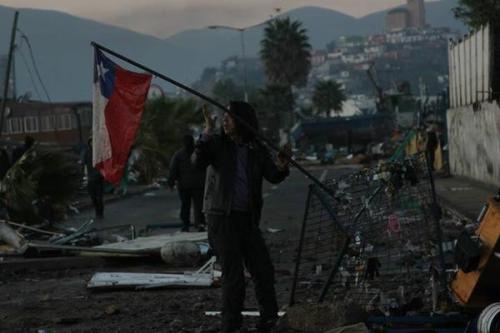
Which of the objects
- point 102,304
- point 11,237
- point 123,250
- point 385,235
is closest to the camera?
point 385,235

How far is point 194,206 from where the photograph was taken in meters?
17.1

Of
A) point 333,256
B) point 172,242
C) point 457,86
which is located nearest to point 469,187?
point 457,86

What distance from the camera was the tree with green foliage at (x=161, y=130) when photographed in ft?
120

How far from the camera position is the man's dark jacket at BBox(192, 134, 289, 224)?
7699 mm

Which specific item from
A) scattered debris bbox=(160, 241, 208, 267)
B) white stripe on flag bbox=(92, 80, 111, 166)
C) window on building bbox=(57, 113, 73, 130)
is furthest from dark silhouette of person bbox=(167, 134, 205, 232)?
window on building bbox=(57, 113, 73, 130)

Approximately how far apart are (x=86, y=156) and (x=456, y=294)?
17.2 m

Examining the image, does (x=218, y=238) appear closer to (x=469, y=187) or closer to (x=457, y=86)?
(x=469, y=187)

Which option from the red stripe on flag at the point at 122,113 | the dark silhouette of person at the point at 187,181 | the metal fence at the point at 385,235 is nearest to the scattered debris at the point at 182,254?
the dark silhouette of person at the point at 187,181

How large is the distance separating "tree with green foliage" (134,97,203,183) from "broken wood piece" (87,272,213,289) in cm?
2420

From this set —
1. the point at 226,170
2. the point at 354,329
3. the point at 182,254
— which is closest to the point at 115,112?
the point at 226,170

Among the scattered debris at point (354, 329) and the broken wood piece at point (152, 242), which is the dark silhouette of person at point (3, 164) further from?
the scattered debris at point (354, 329)

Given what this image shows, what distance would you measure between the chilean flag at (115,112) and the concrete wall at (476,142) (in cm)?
1869

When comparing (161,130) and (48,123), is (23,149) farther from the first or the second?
(48,123)

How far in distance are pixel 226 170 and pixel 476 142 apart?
2405 centimetres
